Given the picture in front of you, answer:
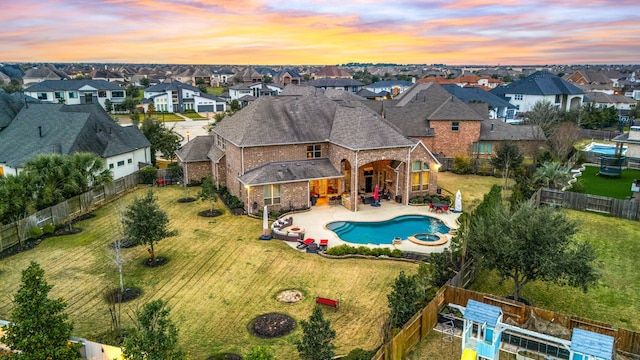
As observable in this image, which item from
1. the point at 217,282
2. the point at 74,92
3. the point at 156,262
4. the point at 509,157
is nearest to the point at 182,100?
the point at 74,92

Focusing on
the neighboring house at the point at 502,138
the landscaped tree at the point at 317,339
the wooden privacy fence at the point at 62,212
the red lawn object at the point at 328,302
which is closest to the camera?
the landscaped tree at the point at 317,339

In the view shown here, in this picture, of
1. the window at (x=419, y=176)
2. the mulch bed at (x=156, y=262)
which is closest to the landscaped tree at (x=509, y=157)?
the window at (x=419, y=176)

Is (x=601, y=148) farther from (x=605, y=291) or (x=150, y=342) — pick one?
(x=150, y=342)

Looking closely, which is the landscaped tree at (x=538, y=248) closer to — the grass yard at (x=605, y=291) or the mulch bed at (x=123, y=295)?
the grass yard at (x=605, y=291)

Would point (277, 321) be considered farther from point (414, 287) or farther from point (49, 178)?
point (49, 178)

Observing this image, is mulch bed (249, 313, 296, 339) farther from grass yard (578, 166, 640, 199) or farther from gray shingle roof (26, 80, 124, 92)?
gray shingle roof (26, 80, 124, 92)
